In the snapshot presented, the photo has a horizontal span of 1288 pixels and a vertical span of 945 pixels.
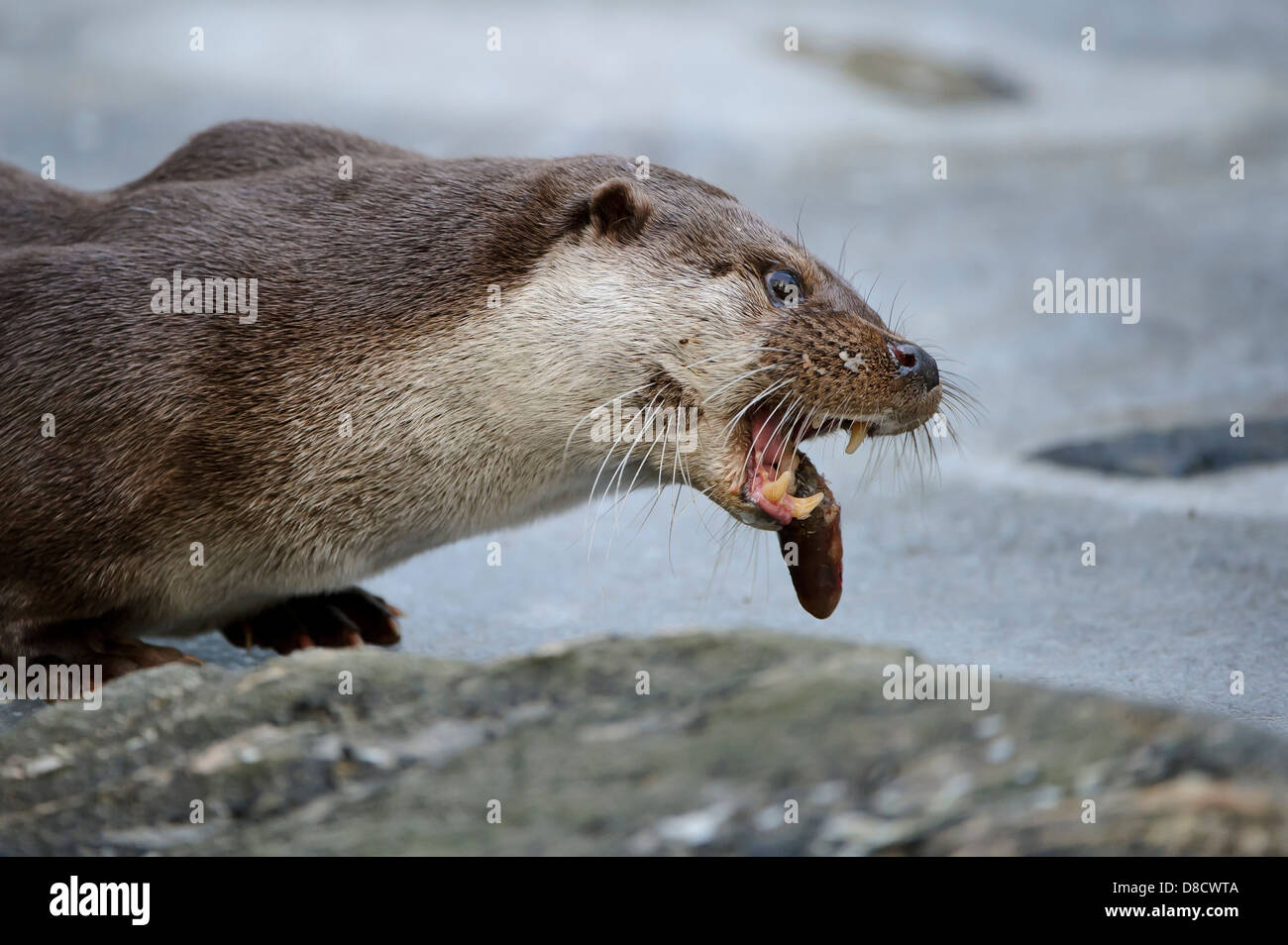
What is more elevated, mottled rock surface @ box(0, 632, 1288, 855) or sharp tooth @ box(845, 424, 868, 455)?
sharp tooth @ box(845, 424, 868, 455)

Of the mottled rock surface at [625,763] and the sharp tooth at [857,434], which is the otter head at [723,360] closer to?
the sharp tooth at [857,434]

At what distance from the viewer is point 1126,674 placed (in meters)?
3.72

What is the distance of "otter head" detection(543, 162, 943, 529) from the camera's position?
325 cm

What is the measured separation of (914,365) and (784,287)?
0.34 m

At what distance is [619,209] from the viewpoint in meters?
3.37

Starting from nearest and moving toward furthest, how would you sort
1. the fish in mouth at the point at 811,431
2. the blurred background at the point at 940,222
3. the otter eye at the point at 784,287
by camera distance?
the fish in mouth at the point at 811,431 → the otter eye at the point at 784,287 → the blurred background at the point at 940,222

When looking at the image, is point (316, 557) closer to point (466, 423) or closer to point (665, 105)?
point (466, 423)

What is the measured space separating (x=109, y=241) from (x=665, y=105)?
6.62 metres

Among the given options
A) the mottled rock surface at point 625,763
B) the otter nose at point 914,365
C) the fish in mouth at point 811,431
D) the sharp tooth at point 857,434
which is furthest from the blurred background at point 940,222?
the mottled rock surface at point 625,763

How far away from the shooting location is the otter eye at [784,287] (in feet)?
11.0

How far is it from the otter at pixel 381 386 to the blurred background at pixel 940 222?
1.49 ft

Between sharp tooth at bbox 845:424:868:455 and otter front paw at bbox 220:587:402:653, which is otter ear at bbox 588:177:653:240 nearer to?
sharp tooth at bbox 845:424:868:455

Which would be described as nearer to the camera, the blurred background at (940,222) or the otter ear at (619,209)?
the otter ear at (619,209)

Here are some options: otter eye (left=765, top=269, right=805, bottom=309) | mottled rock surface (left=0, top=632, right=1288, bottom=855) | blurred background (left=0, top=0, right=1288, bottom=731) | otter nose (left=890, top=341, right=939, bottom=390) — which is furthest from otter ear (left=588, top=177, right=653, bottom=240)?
mottled rock surface (left=0, top=632, right=1288, bottom=855)
